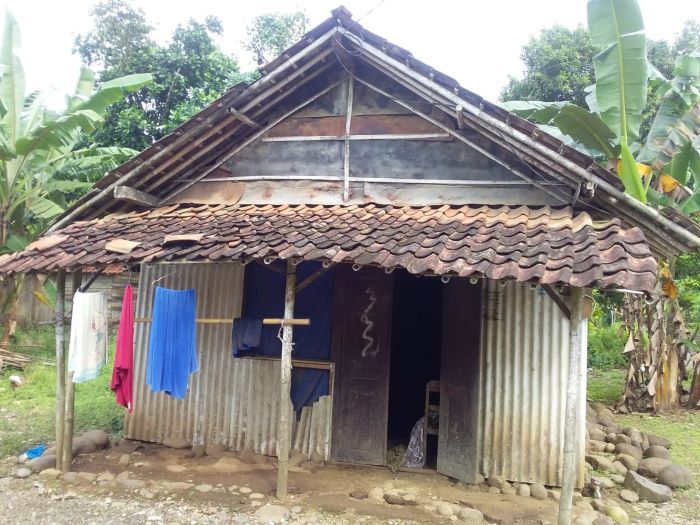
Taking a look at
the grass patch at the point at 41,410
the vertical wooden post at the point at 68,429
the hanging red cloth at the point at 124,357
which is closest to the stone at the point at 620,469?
the hanging red cloth at the point at 124,357

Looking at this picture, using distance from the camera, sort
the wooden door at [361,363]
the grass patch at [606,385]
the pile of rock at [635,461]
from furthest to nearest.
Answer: the grass patch at [606,385], the wooden door at [361,363], the pile of rock at [635,461]

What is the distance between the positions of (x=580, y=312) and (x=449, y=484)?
278 cm

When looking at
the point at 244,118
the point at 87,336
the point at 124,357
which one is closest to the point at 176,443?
the point at 124,357

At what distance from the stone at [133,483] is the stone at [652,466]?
6.22 meters

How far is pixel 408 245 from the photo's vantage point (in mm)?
5086

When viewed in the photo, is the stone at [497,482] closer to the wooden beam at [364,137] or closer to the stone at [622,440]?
the stone at [622,440]

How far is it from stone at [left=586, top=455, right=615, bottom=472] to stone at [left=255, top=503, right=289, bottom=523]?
13.8 ft

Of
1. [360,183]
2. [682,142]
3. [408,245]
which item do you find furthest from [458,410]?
[682,142]

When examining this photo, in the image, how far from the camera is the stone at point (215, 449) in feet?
23.4

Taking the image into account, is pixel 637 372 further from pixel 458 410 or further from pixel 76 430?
pixel 76 430

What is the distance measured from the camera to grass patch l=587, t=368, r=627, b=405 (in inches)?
463

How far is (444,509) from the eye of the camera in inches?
216

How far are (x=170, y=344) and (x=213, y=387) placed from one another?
5.01 feet

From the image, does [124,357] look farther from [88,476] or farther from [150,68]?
[150,68]
